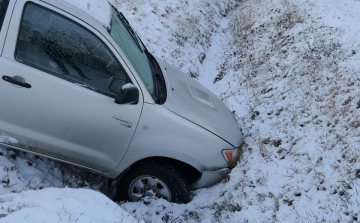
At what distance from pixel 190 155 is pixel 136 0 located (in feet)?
20.7

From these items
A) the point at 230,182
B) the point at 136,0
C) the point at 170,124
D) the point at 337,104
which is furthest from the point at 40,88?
the point at 136,0

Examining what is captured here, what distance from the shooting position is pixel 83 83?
11.7ft

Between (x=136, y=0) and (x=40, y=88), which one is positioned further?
(x=136, y=0)

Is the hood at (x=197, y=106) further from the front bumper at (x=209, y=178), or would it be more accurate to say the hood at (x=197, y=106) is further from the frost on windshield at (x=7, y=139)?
the frost on windshield at (x=7, y=139)

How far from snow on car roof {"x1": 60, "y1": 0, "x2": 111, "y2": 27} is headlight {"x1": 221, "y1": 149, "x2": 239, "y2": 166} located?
1923 millimetres

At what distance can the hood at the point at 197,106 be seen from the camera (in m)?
3.99

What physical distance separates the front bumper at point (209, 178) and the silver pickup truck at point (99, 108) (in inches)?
0.6

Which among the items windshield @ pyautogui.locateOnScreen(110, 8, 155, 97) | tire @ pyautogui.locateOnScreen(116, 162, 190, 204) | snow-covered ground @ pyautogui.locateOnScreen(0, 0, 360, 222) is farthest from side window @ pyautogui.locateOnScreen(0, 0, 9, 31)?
tire @ pyautogui.locateOnScreen(116, 162, 190, 204)

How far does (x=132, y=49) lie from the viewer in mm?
4121

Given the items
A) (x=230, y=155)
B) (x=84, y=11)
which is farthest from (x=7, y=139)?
(x=230, y=155)

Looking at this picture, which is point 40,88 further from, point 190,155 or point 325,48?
point 325,48

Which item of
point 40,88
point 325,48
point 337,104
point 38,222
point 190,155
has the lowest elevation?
point 38,222

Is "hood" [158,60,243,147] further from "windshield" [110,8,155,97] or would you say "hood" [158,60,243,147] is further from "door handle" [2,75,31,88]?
"door handle" [2,75,31,88]

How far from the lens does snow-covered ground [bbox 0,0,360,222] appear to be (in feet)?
12.4
